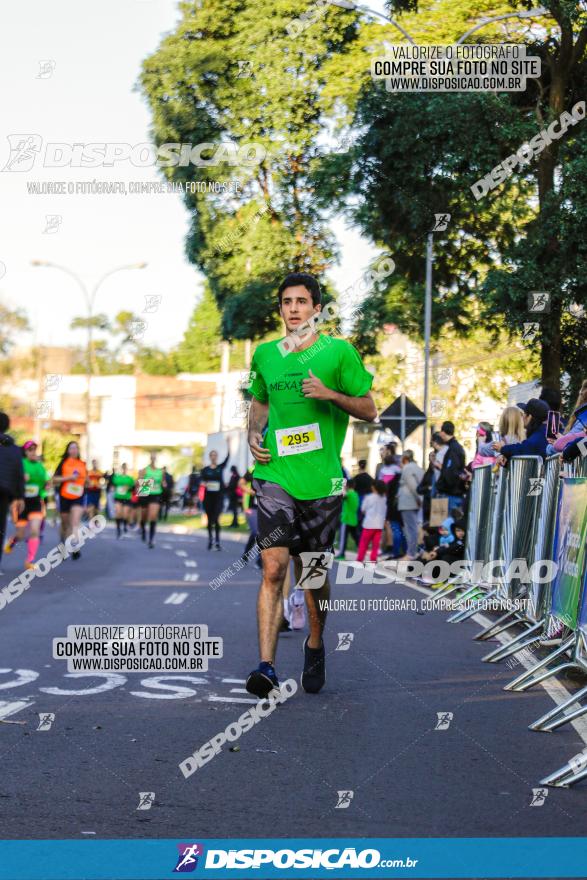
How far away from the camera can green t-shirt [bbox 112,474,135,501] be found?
115 ft

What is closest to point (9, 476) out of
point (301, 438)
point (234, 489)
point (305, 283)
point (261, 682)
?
point (301, 438)

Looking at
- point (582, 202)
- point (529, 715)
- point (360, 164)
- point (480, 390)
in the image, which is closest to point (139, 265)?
point (480, 390)

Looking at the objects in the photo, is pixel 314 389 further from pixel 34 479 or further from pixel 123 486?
pixel 123 486

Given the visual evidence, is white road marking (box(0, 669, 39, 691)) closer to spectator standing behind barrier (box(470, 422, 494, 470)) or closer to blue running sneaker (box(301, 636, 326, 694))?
blue running sneaker (box(301, 636, 326, 694))

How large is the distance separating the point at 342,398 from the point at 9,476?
25.2 feet

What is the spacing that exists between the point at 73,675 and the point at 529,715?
8.81 feet

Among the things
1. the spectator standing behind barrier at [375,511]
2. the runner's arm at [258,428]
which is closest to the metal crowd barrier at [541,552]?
the runner's arm at [258,428]

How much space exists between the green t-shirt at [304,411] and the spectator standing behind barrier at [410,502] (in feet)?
42.3

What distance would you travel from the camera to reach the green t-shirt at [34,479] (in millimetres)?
20109

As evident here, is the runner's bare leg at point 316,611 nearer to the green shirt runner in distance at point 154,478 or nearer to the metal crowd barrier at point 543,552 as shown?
the metal crowd barrier at point 543,552

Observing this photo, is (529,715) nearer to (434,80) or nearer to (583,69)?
(434,80)

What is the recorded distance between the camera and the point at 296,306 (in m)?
7.77

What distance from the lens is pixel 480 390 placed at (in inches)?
2085

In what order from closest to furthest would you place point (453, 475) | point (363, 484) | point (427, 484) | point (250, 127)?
point (453, 475) → point (427, 484) → point (363, 484) → point (250, 127)
